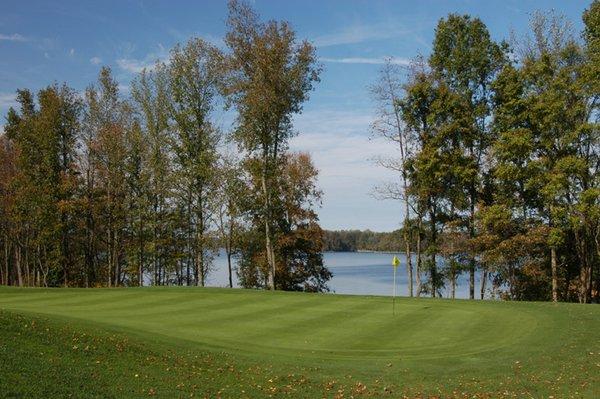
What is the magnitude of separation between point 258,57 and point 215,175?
1009 centimetres

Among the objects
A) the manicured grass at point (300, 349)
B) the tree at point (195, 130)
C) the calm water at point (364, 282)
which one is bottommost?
the calm water at point (364, 282)

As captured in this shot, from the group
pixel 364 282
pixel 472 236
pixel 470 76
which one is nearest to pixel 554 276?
pixel 472 236

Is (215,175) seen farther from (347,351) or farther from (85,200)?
(347,351)

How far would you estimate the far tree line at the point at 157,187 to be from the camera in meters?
37.5

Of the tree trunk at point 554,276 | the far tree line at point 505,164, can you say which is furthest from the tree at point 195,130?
the tree trunk at point 554,276

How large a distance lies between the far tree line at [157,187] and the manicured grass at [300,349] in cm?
1490

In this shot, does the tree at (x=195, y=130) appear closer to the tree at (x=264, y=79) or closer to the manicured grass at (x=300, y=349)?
the tree at (x=264, y=79)

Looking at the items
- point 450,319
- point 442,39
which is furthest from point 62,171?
point 450,319

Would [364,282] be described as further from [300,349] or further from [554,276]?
[300,349]

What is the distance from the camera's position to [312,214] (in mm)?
42906

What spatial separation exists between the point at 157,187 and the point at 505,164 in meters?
23.9

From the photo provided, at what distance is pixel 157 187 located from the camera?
3872 cm

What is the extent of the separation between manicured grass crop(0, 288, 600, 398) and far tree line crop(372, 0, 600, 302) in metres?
9.88

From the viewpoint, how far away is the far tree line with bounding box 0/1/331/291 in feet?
123
